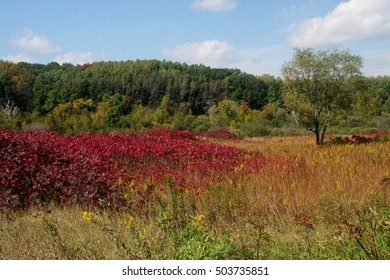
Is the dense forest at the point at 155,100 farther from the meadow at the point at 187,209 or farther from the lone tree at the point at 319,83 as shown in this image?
the meadow at the point at 187,209

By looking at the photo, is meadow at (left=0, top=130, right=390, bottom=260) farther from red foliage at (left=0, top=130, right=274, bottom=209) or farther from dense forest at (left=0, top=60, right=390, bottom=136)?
dense forest at (left=0, top=60, right=390, bottom=136)

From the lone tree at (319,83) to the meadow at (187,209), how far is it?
31.9ft

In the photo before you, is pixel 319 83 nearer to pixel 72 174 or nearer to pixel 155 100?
pixel 72 174

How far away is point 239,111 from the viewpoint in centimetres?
5531

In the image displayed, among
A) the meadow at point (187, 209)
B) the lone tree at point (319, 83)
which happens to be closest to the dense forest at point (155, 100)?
the lone tree at point (319, 83)

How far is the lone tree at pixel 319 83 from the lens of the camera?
805 inches

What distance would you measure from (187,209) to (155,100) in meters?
71.3

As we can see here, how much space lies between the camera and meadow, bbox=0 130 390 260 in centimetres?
384

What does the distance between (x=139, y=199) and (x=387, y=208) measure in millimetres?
3553

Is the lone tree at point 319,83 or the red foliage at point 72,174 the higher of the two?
the lone tree at point 319,83

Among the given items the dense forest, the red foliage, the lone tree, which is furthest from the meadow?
the dense forest

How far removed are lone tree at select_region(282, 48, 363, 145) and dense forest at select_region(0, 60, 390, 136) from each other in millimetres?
525
